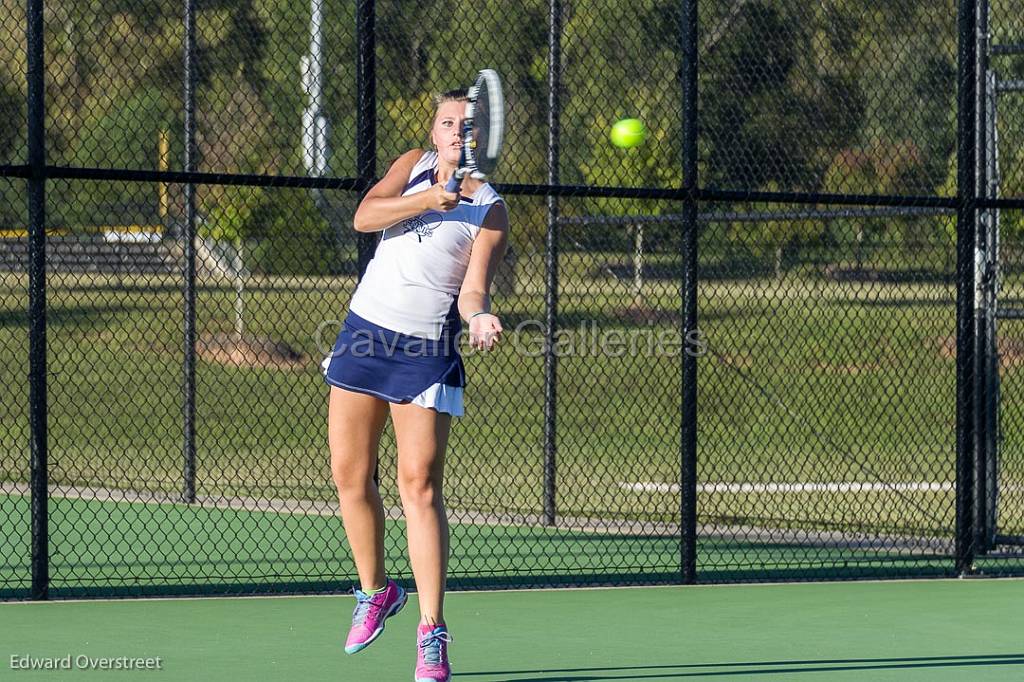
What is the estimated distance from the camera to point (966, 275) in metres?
6.66

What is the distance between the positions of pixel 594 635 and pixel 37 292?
2.35m

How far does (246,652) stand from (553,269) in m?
3.10

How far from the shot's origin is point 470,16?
14156 millimetres

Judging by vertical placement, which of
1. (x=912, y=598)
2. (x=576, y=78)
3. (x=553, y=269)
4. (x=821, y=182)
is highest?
(x=576, y=78)

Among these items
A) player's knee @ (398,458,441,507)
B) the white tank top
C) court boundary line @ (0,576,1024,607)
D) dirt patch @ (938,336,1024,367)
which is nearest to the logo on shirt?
the white tank top

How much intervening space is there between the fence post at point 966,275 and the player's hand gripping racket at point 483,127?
302cm

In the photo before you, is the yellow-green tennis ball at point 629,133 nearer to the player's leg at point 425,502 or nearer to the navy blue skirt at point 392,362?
the navy blue skirt at point 392,362

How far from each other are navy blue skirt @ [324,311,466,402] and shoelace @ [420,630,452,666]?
2.16ft

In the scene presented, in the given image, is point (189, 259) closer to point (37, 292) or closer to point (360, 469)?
point (37, 292)

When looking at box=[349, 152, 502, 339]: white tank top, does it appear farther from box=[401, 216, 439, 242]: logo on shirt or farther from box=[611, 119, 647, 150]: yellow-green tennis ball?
box=[611, 119, 647, 150]: yellow-green tennis ball

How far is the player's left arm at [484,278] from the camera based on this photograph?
3.90 meters

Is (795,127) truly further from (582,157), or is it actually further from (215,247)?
(215,247)

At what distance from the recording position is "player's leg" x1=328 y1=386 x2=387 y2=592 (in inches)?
172

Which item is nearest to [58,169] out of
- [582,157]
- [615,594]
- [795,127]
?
[615,594]
